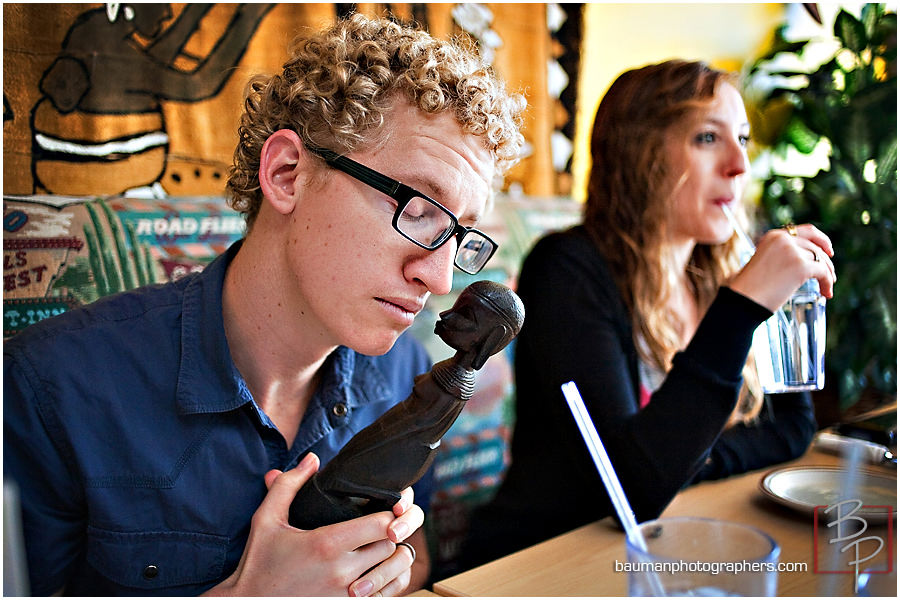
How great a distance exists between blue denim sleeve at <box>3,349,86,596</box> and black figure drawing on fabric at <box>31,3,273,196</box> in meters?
0.60

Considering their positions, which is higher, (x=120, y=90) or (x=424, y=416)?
(x=120, y=90)

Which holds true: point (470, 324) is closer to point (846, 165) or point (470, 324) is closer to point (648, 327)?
point (648, 327)

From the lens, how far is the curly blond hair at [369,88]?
916 millimetres

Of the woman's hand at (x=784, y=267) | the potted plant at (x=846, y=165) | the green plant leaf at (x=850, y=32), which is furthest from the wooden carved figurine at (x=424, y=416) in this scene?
the green plant leaf at (x=850, y=32)

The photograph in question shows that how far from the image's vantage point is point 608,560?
0.96 meters

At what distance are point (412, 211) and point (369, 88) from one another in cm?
17

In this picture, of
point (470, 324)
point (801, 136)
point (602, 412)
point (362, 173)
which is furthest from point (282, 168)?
point (801, 136)

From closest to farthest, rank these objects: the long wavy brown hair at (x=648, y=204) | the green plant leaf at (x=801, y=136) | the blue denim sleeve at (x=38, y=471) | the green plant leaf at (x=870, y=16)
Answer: the blue denim sleeve at (x=38, y=471) → the long wavy brown hair at (x=648, y=204) → the green plant leaf at (x=870, y=16) → the green plant leaf at (x=801, y=136)

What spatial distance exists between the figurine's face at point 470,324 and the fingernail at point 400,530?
0.66 ft

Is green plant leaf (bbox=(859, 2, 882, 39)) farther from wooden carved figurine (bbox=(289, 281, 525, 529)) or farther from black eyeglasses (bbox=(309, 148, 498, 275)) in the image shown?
wooden carved figurine (bbox=(289, 281, 525, 529))

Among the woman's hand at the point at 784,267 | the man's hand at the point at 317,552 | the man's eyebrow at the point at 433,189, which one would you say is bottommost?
the man's hand at the point at 317,552

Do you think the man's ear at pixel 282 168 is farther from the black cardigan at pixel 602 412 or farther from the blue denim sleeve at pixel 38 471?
the black cardigan at pixel 602 412

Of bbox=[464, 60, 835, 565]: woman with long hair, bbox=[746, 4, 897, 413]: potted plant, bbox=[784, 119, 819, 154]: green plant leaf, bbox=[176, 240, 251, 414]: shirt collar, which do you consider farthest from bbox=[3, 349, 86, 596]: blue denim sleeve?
bbox=[784, 119, 819, 154]: green plant leaf

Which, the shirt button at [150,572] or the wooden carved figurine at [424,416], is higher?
the wooden carved figurine at [424,416]
